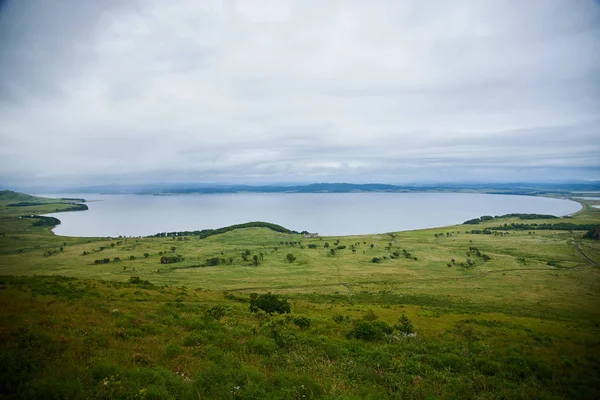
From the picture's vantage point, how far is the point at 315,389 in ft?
34.3

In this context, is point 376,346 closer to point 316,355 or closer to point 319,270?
point 316,355

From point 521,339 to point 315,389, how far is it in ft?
74.4

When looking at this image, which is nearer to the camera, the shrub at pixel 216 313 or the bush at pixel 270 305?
the shrub at pixel 216 313

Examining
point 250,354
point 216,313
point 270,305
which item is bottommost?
point 270,305

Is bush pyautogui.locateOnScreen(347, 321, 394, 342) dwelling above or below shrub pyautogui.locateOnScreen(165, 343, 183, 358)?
below

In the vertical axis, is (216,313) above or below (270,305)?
above

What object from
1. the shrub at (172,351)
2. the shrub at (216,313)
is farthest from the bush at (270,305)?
the shrub at (172,351)

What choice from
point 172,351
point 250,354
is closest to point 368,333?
point 250,354

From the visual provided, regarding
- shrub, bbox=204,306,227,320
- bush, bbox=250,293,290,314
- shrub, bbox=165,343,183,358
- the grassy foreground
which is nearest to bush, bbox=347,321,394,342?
the grassy foreground

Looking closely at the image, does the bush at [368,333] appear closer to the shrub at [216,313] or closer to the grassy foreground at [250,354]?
the grassy foreground at [250,354]

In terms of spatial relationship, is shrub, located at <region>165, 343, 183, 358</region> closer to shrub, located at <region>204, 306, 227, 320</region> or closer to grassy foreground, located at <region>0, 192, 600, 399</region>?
grassy foreground, located at <region>0, 192, 600, 399</region>

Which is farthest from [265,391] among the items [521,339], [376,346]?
[521,339]

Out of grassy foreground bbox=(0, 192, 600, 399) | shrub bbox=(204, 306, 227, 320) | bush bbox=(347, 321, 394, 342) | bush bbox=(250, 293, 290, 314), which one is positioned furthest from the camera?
bush bbox=(250, 293, 290, 314)

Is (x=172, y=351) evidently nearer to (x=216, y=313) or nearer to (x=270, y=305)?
(x=216, y=313)
